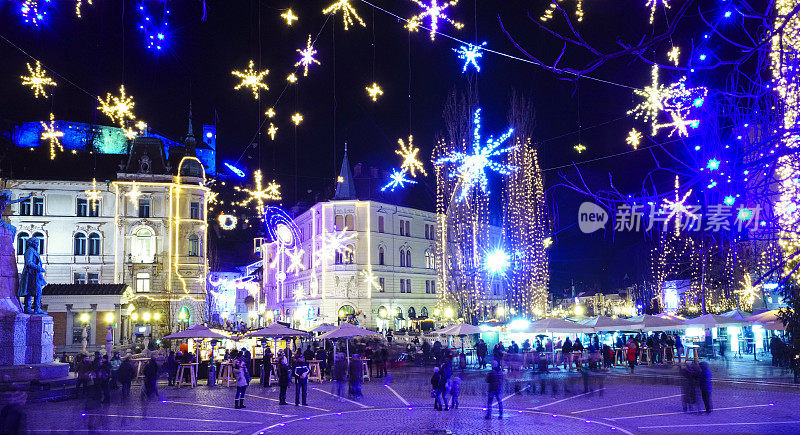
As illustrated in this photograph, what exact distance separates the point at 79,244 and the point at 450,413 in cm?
4449

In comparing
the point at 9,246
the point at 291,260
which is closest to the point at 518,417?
the point at 9,246

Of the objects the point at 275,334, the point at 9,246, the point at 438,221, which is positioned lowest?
the point at 275,334

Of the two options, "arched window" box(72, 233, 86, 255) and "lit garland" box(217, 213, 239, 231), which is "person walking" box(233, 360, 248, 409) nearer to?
"lit garland" box(217, 213, 239, 231)

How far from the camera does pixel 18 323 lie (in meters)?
19.7

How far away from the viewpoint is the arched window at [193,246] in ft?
178

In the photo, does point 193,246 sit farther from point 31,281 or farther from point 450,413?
point 450,413

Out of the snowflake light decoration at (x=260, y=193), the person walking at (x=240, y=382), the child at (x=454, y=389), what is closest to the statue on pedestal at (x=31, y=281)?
the person walking at (x=240, y=382)

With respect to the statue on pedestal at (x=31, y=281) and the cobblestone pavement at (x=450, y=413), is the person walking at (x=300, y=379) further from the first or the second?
the statue on pedestal at (x=31, y=281)

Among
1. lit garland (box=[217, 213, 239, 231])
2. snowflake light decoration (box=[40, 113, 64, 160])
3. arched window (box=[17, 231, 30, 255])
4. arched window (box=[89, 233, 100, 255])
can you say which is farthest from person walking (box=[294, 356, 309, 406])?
snowflake light decoration (box=[40, 113, 64, 160])

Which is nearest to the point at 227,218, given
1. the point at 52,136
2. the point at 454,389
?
→ the point at 52,136

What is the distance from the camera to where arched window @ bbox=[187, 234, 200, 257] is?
54.2 m

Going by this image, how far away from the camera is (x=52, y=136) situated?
59250 mm

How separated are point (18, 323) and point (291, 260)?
149 feet

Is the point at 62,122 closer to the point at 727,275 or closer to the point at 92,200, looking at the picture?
the point at 92,200
